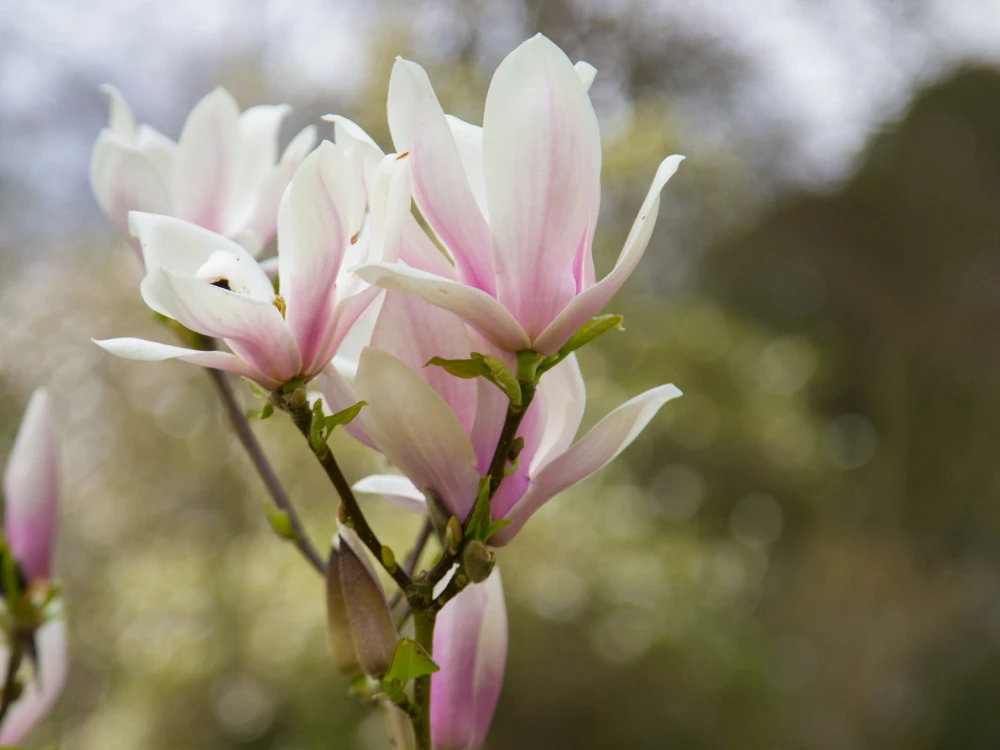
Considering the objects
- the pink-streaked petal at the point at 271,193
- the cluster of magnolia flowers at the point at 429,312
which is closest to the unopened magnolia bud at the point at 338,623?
the cluster of magnolia flowers at the point at 429,312

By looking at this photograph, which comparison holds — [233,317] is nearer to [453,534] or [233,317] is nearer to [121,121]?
[453,534]

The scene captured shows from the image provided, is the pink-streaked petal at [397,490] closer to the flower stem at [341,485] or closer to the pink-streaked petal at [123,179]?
the flower stem at [341,485]

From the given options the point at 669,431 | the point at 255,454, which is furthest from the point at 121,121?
the point at 669,431

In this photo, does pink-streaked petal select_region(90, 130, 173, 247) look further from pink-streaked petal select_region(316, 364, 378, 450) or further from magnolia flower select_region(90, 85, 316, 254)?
pink-streaked petal select_region(316, 364, 378, 450)

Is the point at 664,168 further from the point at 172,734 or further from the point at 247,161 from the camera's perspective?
the point at 172,734

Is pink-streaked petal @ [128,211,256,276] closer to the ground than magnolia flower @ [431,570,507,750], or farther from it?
farther from it

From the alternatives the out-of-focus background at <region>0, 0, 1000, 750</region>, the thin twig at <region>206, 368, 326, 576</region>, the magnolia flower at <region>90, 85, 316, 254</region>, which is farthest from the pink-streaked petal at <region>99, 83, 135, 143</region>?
the out-of-focus background at <region>0, 0, 1000, 750</region>

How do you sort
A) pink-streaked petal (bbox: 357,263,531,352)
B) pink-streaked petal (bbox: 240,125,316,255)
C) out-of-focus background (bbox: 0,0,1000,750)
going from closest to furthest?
pink-streaked petal (bbox: 357,263,531,352)
pink-streaked petal (bbox: 240,125,316,255)
out-of-focus background (bbox: 0,0,1000,750)
